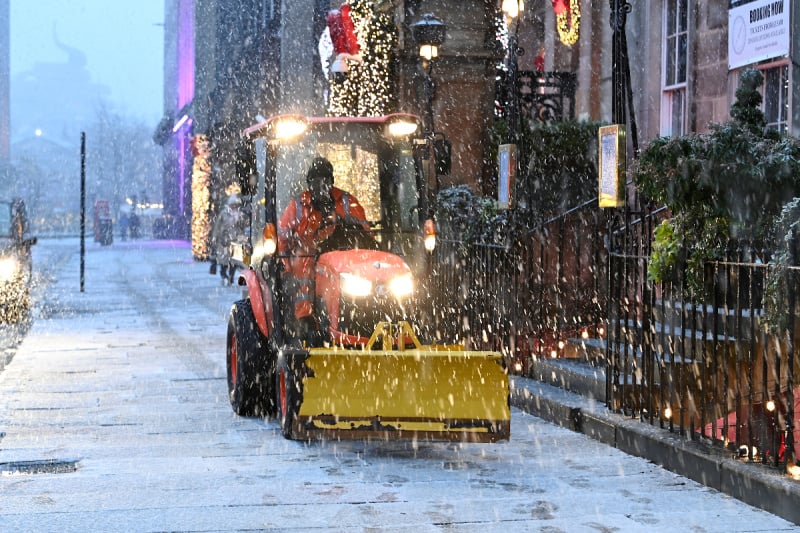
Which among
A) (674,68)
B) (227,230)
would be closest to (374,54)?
(674,68)

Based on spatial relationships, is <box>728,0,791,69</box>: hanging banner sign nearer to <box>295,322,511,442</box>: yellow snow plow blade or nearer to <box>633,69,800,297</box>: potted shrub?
<box>633,69,800,297</box>: potted shrub

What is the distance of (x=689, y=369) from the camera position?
31.9 feet

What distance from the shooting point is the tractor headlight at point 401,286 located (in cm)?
1003

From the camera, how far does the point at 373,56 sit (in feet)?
73.8

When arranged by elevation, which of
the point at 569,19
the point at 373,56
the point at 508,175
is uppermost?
the point at 569,19

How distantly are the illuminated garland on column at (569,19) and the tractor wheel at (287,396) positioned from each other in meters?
12.4

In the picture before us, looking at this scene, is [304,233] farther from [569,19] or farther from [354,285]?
[569,19]

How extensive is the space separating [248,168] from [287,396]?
291 cm

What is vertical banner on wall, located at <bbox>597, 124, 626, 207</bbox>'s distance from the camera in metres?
10.3

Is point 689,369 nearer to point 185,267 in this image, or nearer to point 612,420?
point 612,420

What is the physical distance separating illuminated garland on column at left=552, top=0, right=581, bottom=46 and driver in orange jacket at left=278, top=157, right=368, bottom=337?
36.2 ft

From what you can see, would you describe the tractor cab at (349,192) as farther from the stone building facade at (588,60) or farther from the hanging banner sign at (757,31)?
the hanging banner sign at (757,31)

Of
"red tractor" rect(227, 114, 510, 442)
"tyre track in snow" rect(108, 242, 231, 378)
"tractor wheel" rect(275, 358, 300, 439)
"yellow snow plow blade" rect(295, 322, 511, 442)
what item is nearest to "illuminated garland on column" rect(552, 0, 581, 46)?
"tyre track in snow" rect(108, 242, 231, 378)

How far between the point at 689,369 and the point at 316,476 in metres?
3.05
